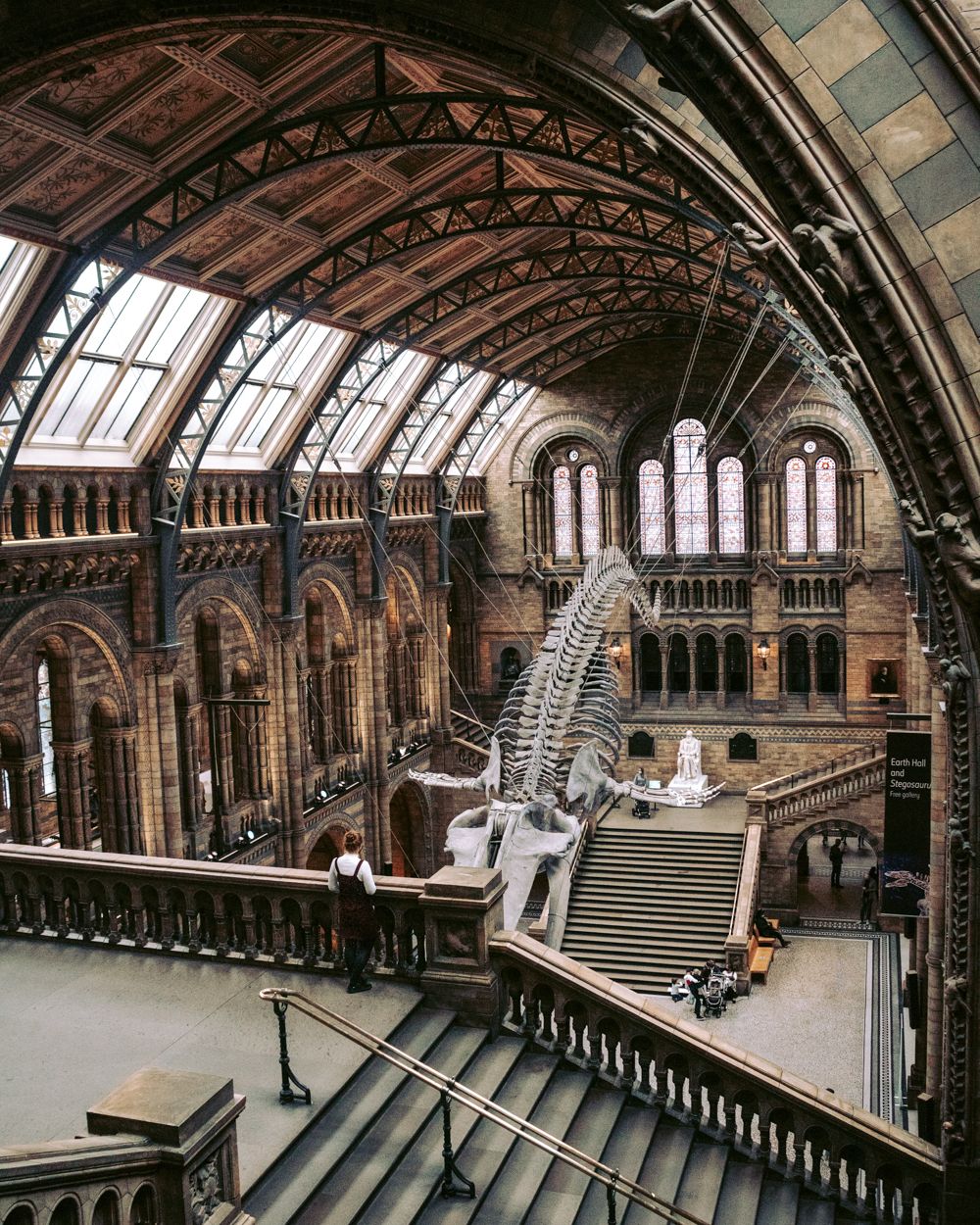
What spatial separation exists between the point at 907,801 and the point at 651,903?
14700 mm

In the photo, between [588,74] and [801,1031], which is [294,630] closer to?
[801,1031]

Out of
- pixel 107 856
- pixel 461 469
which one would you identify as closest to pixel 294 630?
pixel 461 469

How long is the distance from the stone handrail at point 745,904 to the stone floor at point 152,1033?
15590 millimetres

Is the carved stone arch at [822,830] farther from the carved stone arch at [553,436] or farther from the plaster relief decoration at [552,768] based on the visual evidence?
the carved stone arch at [553,436]

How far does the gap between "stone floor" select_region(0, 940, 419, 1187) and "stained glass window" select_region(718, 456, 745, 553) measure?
27841 millimetres

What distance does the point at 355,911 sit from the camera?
789 centimetres

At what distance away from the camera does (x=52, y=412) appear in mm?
17266

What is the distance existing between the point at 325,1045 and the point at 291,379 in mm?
16876

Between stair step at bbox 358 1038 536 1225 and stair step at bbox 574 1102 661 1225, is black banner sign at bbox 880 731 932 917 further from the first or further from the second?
stair step at bbox 358 1038 536 1225

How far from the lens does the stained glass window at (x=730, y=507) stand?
1346 inches

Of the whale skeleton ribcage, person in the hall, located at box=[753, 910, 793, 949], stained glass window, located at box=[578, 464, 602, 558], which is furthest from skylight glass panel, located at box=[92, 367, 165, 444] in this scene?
stained glass window, located at box=[578, 464, 602, 558]

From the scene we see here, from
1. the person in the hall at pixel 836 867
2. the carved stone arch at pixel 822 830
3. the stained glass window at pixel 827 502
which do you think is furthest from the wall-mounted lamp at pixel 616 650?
the person in the hall at pixel 836 867

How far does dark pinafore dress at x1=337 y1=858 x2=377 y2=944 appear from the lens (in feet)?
25.8

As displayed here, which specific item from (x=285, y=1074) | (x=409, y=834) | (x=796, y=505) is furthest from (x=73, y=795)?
(x=796, y=505)
